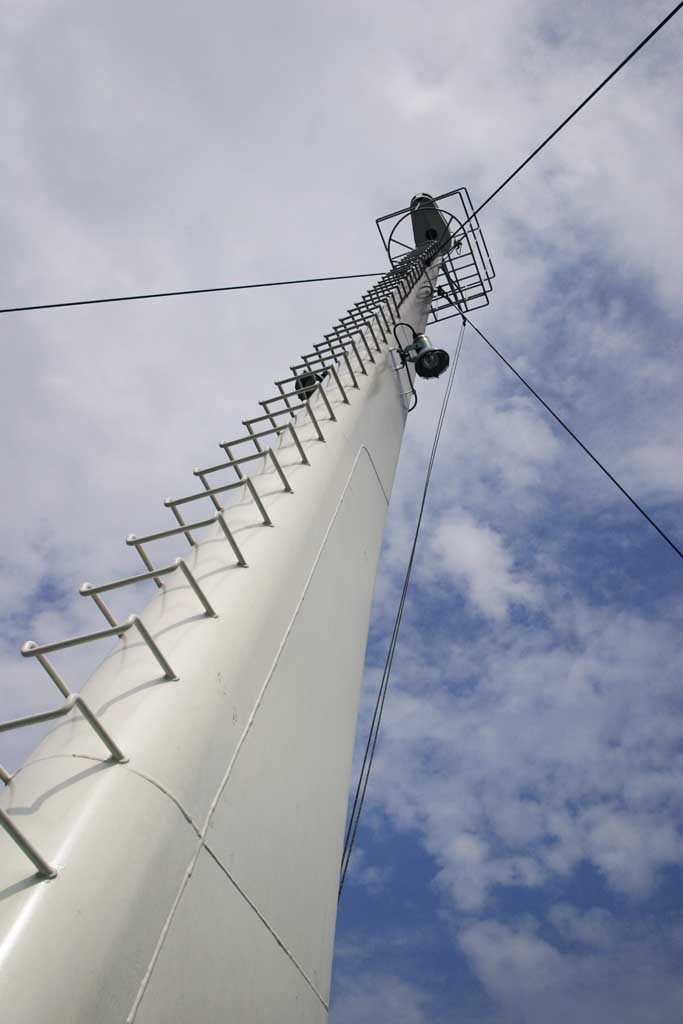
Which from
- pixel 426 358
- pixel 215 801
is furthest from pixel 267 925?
pixel 426 358

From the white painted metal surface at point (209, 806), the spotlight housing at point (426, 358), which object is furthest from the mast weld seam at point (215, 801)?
the spotlight housing at point (426, 358)

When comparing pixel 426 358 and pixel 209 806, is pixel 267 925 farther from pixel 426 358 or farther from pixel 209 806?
pixel 426 358

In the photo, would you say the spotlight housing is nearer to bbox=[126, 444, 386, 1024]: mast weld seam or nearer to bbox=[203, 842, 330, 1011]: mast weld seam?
bbox=[126, 444, 386, 1024]: mast weld seam

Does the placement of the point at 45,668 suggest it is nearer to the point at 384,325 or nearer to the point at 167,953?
the point at 167,953

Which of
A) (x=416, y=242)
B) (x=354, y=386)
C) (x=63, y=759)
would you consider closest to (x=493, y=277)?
(x=416, y=242)

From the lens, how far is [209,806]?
3.47m

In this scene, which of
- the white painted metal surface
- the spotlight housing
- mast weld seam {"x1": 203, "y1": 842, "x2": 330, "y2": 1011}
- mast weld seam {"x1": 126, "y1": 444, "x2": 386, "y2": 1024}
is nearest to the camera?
the white painted metal surface

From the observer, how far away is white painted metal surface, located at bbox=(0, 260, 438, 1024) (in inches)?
99.6

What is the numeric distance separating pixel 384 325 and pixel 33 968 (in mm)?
9438

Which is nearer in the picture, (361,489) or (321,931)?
(321,931)

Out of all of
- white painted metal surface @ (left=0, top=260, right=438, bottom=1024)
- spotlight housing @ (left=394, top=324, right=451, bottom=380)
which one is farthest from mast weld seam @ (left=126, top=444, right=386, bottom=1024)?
spotlight housing @ (left=394, top=324, right=451, bottom=380)

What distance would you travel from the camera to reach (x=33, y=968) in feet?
7.48

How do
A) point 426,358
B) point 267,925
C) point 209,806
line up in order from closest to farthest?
point 209,806, point 267,925, point 426,358

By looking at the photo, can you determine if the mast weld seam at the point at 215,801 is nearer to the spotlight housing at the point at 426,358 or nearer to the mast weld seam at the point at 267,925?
the mast weld seam at the point at 267,925
